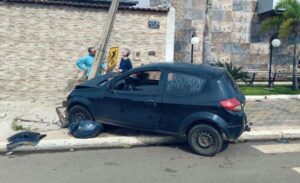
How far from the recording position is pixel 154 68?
6.73m

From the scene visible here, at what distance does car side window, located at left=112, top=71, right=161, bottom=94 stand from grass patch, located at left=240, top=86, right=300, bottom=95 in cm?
669

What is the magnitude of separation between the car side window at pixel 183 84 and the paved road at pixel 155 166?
115cm

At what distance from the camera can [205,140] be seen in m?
6.29

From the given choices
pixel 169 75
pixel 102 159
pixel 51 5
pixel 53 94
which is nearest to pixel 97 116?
pixel 102 159

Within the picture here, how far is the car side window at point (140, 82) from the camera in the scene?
22.1 ft

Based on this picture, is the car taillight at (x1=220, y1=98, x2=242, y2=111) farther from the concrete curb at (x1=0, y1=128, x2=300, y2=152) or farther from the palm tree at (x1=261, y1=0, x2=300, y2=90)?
the palm tree at (x1=261, y1=0, x2=300, y2=90)

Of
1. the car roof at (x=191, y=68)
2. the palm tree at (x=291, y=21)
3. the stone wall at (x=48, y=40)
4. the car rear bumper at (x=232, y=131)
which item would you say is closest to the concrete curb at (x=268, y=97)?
the palm tree at (x=291, y=21)

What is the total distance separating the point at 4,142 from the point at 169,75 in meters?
3.46

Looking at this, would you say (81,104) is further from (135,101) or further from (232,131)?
(232,131)

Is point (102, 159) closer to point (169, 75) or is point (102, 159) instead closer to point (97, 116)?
point (97, 116)

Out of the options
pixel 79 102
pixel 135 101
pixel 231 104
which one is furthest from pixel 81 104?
pixel 231 104

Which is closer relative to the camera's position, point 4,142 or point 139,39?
point 4,142

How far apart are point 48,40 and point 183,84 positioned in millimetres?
6090

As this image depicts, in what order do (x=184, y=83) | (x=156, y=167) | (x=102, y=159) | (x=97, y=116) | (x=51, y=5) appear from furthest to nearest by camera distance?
(x=51, y=5) < (x=97, y=116) < (x=184, y=83) < (x=102, y=159) < (x=156, y=167)
